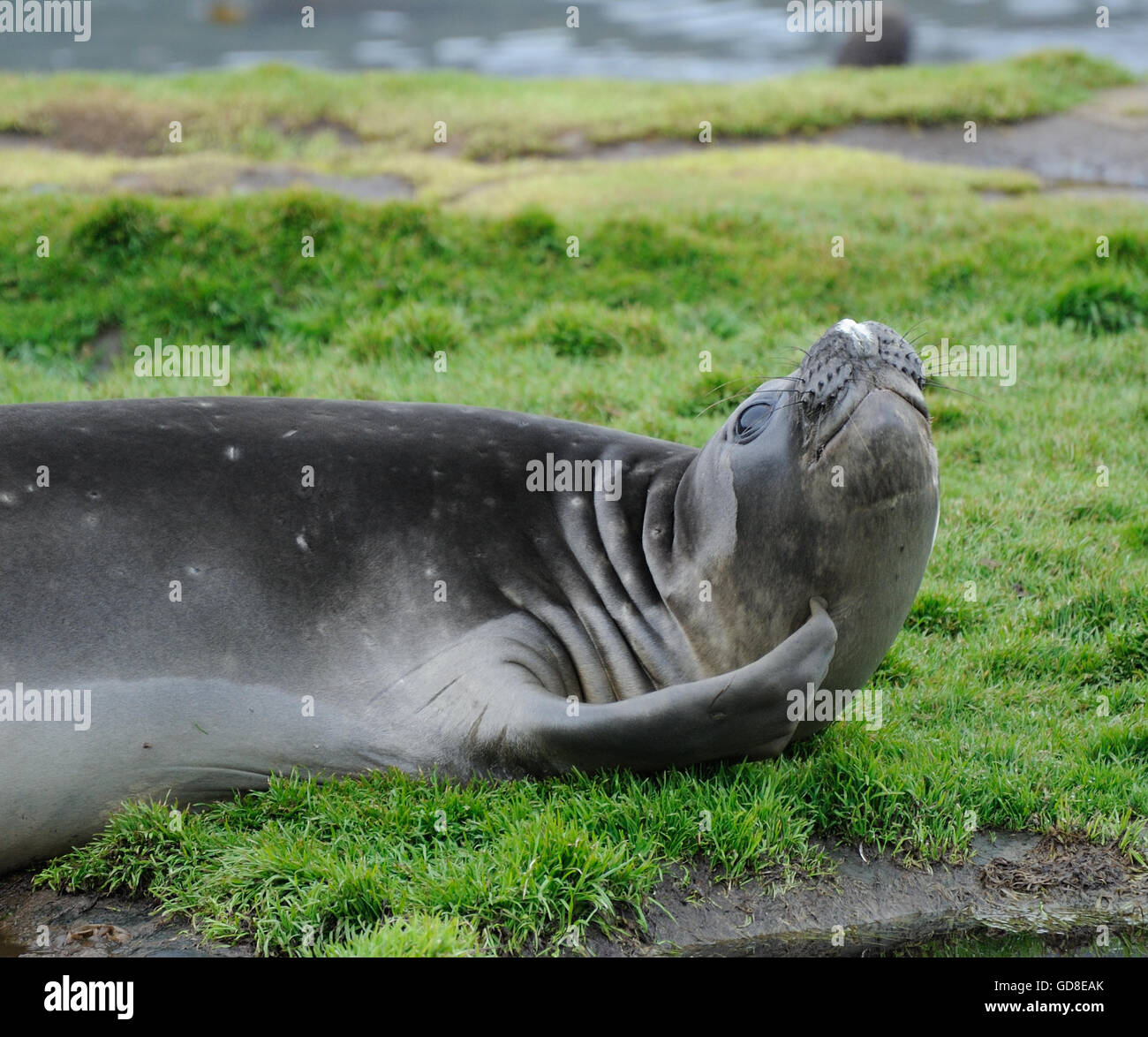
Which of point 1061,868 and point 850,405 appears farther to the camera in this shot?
point 850,405

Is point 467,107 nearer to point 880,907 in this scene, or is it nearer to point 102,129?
point 102,129

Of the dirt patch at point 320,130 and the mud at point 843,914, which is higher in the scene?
Answer: the dirt patch at point 320,130

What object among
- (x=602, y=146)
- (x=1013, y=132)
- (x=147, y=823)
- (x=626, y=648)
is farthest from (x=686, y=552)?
(x=1013, y=132)

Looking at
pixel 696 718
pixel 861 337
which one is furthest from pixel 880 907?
pixel 861 337

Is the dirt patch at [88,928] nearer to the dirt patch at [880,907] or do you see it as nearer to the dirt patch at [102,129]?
the dirt patch at [880,907]

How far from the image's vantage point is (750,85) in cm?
1546

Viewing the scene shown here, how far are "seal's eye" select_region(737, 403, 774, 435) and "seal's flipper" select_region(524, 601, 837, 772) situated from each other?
2.21ft

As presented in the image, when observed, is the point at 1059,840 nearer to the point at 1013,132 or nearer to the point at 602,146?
the point at 602,146

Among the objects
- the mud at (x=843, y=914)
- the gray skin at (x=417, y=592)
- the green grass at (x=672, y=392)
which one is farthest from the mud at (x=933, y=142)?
the mud at (x=843, y=914)

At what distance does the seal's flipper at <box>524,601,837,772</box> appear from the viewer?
3.51m

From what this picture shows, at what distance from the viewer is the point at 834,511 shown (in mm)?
3797

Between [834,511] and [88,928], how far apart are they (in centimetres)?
230

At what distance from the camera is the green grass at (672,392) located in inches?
139
